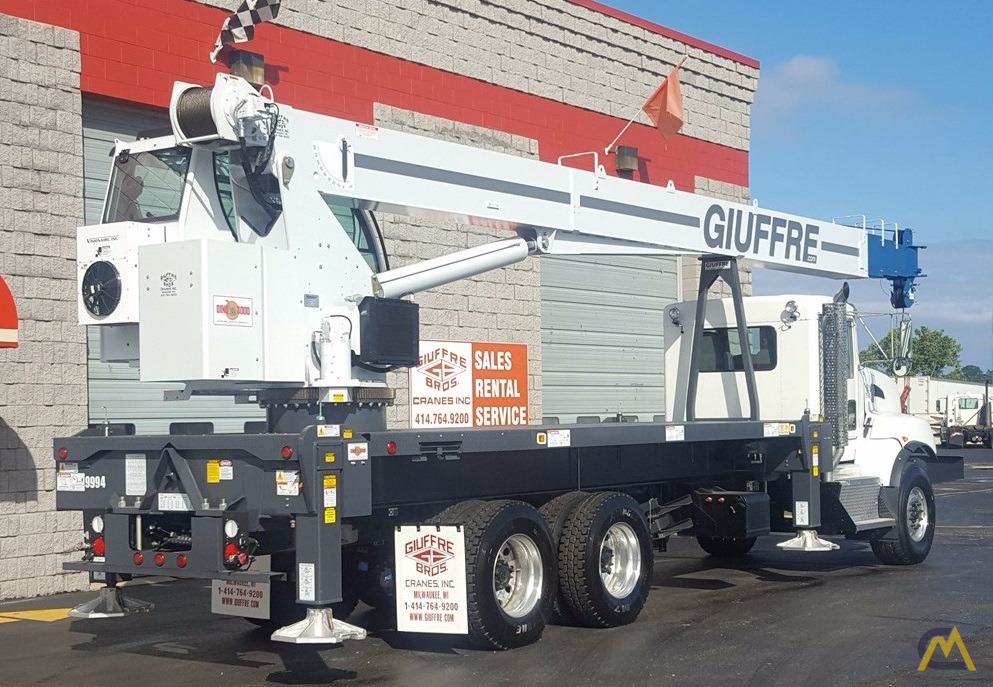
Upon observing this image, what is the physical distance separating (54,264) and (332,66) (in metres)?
4.82

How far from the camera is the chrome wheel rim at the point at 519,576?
957 cm

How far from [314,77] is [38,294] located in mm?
4795

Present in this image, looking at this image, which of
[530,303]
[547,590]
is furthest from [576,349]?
[547,590]

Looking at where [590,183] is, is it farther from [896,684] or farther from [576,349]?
[576,349]

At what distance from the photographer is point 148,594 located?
42.9 feet

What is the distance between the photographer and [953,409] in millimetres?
51281

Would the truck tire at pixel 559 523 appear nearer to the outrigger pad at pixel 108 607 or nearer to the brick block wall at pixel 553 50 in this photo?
the outrigger pad at pixel 108 607

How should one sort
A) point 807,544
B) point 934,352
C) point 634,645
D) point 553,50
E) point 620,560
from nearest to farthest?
point 634,645, point 620,560, point 807,544, point 553,50, point 934,352

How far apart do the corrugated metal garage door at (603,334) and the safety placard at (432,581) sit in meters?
10.8

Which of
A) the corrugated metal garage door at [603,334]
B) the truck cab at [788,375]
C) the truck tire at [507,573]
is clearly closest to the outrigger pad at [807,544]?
the truck cab at [788,375]

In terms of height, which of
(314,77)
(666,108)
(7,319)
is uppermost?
(666,108)

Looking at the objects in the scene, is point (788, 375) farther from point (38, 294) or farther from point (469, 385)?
point (38, 294)

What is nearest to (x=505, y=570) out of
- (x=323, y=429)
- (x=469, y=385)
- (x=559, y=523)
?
(x=559, y=523)

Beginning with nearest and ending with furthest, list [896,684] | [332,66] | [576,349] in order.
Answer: [896,684] → [332,66] → [576,349]
